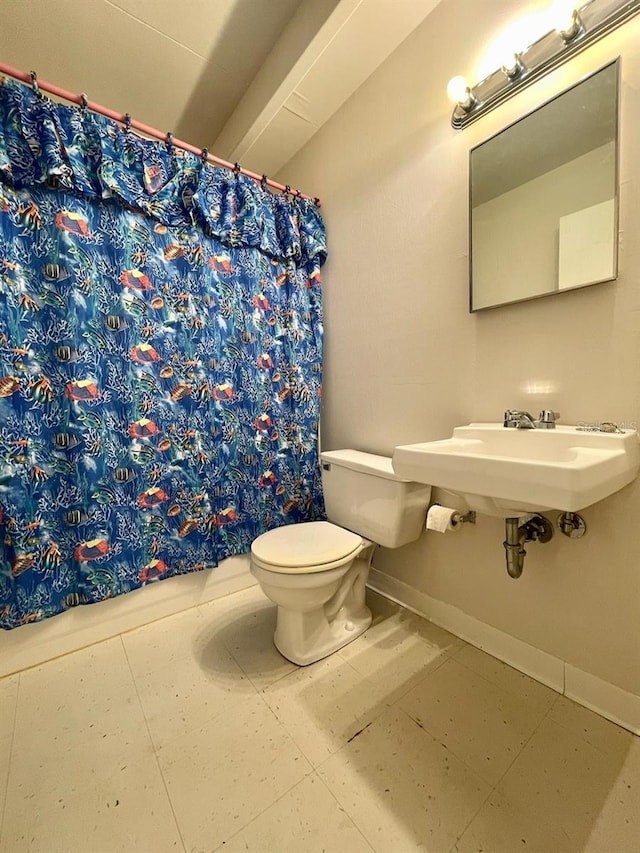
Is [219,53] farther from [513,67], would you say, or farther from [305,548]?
[305,548]

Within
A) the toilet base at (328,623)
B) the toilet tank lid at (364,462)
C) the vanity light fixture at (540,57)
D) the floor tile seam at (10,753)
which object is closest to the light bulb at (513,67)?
the vanity light fixture at (540,57)

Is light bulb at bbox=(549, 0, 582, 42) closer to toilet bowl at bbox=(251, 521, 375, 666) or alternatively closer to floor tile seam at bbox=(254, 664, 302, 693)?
toilet bowl at bbox=(251, 521, 375, 666)

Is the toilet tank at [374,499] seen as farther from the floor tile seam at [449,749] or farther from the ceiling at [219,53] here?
the ceiling at [219,53]

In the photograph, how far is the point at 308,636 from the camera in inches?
52.2

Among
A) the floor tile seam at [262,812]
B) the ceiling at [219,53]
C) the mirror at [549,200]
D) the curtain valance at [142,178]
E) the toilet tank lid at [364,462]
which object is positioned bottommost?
the floor tile seam at [262,812]

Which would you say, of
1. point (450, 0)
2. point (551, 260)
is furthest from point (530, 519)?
point (450, 0)

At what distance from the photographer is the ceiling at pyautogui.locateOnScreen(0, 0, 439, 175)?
136 cm

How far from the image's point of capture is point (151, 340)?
1.48 m

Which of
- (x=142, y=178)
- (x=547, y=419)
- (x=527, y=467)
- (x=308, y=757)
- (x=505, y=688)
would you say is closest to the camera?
(x=527, y=467)

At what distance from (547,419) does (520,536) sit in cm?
36

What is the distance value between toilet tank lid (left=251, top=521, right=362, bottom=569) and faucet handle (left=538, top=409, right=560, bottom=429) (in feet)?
2.42

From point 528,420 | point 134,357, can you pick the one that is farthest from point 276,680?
point 134,357

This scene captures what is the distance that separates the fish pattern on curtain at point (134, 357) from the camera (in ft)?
4.10

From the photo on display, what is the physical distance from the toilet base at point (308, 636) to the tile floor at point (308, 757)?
0.04 m
